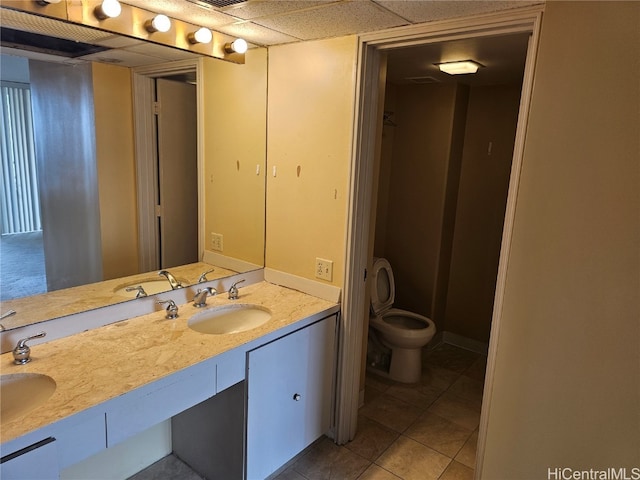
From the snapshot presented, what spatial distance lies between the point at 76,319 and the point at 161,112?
1.01m

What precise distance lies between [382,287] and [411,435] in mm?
1125

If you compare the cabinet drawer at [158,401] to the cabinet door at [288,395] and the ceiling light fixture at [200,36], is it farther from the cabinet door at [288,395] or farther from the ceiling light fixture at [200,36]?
the ceiling light fixture at [200,36]

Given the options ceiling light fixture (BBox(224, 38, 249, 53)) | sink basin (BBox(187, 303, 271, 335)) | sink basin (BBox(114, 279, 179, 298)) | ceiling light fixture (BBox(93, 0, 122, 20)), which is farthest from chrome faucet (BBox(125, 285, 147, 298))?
ceiling light fixture (BBox(224, 38, 249, 53))

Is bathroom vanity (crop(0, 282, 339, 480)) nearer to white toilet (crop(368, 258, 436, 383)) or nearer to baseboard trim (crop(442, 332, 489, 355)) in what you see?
white toilet (crop(368, 258, 436, 383))

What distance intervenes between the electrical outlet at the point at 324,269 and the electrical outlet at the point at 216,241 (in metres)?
0.55

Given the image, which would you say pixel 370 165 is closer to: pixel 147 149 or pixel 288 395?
pixel 147 149

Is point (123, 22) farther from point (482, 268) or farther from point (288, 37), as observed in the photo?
point (482, 268)

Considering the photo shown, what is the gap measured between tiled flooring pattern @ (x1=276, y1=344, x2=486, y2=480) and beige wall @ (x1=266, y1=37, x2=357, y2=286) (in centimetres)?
92

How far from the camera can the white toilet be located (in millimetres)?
2967

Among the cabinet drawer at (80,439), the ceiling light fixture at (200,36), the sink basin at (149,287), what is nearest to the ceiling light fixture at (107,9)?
the ceiling light fixture at (200,36)

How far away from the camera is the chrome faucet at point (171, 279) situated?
2052 millimetres

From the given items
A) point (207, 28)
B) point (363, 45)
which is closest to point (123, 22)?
point (207, 28)

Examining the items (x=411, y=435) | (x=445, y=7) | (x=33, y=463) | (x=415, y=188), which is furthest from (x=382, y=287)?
(x=33, y=463)

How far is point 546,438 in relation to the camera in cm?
162
